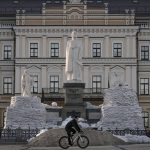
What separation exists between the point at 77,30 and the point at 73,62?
24.2m

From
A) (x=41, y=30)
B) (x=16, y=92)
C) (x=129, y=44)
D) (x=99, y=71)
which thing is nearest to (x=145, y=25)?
(x=129, y=44)

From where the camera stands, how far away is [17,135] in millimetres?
32750

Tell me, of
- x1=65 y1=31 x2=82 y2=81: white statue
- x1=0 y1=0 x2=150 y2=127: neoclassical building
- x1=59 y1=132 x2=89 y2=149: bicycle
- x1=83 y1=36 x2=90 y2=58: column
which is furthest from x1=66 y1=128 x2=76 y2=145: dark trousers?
x1=83 y1=36 x2=90 y2=58: column

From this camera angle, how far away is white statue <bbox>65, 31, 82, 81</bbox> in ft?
132

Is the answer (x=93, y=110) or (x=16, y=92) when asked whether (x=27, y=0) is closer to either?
(x=16, y=92)

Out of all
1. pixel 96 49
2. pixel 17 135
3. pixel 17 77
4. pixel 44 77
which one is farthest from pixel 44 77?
pixel 17 135

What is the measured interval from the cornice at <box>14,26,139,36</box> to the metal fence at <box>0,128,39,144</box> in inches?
1249

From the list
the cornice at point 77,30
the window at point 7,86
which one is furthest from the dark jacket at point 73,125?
the window at point 7,86

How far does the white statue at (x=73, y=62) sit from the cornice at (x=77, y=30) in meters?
23.5

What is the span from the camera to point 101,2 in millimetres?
71250

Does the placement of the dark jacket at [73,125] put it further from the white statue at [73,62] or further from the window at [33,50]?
the window at [33,50]

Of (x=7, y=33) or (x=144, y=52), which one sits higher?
(x=7, y=33)

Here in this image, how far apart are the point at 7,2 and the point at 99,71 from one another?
1605 cm

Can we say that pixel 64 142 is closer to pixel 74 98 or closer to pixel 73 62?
pixel 74 98
